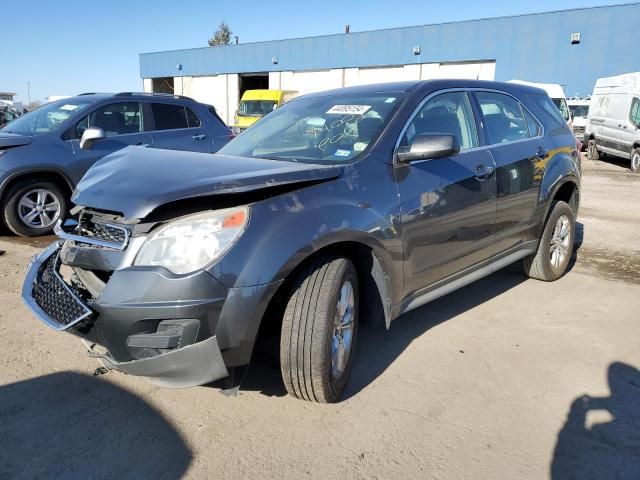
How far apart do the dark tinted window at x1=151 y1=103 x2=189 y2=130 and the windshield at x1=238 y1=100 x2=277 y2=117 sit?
14.7 meters

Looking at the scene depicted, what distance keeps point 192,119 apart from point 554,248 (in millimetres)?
5169

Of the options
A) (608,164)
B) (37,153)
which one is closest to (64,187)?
(37,153)

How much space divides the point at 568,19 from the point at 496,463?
28404 millimetres

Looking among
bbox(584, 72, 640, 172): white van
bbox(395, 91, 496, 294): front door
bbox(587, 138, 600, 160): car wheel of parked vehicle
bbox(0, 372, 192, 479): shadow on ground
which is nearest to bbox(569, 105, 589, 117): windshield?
bbox(584, 72, 640, 172): white van

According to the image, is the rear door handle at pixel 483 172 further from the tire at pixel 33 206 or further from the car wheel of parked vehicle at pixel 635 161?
the car wheel of parked vehicle at pixel 635 161

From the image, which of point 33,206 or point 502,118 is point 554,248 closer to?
point 502,118

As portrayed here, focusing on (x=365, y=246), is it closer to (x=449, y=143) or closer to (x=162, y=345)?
(x=449, y=143)

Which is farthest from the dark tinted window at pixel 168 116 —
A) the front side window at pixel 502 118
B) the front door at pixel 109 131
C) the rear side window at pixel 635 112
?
the rear side window at pixel 635 112

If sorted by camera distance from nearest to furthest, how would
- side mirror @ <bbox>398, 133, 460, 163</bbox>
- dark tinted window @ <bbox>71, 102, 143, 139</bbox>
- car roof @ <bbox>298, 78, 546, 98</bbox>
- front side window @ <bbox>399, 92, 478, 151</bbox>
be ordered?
side mirror @ <bbox>398, 133, 460, 163</bbox> < front side window @ <bbox>399, 92, 478, 151</bbox> < car roof @ <bbox>298, 78, 546, 98</bbox> < dark tinted window @ <bbox>71, 102, 143, 139</bbox>

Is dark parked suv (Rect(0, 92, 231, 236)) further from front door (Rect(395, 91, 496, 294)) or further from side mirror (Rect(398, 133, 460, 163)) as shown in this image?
side mirror (Rect(398, 133, 460, 163))

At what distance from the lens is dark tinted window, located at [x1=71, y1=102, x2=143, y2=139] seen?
22.1 feet

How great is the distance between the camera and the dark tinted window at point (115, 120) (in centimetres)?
674

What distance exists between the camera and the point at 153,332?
2.31 m

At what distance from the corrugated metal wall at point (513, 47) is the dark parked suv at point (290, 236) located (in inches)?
998
